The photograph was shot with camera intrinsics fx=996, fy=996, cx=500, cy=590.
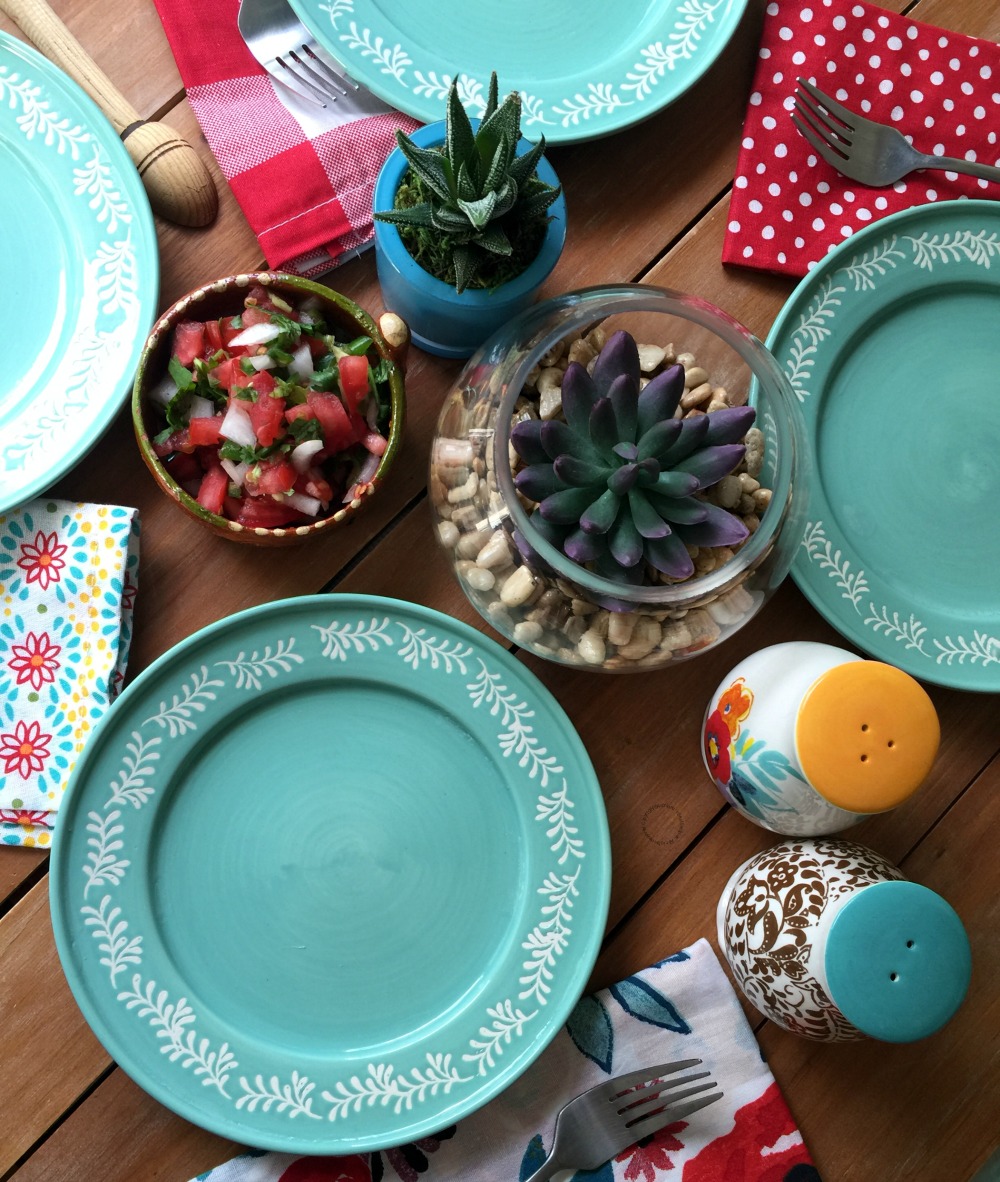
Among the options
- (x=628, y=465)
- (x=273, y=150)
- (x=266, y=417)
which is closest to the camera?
(x=628, y=465)

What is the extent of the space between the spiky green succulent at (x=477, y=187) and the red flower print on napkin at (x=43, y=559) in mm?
379

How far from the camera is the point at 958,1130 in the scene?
887 millimetres

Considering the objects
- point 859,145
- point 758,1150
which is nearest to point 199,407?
point 859,145

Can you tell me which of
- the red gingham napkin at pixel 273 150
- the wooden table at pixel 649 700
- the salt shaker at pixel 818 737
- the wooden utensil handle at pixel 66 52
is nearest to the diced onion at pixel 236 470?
the wooden table at pixel 649 700

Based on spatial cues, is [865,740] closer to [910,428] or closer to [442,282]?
[910,428]

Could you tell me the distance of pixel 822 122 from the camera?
90 centimetres

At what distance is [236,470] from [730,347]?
38 cm

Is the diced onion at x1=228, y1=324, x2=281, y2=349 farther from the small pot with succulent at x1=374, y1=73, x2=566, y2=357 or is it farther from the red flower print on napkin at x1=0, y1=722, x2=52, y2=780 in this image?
the red flower print on napkin at x1=0, y1=722, x2=52, y2=780

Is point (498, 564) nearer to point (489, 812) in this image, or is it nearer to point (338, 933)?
point (489, 812)

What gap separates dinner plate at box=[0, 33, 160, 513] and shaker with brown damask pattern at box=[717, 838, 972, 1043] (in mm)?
667

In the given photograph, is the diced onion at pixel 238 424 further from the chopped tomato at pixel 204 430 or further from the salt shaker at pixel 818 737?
the salt shaker at pixel 818 737

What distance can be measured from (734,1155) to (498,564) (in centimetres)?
56

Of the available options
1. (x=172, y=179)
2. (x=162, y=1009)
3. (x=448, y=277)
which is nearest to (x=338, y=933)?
(x=162, y=1009)

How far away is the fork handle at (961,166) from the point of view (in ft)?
2.95
